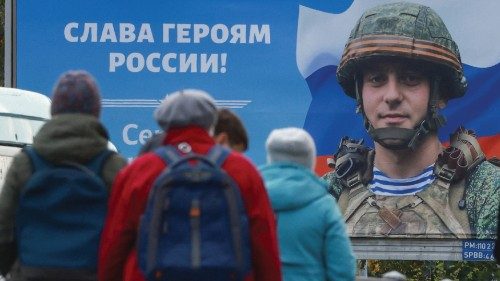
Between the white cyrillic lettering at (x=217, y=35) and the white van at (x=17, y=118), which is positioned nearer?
the white cyrillic lettering at (x=217, y=35)

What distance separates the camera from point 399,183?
12164 millimetres

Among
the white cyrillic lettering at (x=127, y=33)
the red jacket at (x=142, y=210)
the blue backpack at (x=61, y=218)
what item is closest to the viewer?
the red jacket at (x=142, y=210)

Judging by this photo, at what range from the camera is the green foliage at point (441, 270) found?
20.3 metres

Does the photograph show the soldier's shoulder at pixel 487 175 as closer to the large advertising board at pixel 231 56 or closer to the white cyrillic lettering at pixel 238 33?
the large advertising board at pixel 231 56

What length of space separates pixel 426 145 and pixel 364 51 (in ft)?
3.03

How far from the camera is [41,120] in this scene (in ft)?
44.9

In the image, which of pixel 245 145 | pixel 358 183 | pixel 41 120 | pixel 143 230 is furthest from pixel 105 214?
pixel 41 120

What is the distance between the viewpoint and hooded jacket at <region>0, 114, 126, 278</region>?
18.1 ft

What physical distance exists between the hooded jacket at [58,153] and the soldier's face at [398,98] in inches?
264

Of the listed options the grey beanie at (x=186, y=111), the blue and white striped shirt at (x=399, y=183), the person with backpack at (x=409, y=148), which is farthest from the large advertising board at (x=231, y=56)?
the grey beanie at (x=186, y=111)

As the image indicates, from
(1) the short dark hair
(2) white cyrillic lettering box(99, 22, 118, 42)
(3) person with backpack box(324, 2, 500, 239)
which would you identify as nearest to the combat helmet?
(3) person with backpack box(324, 2, 500, 239)

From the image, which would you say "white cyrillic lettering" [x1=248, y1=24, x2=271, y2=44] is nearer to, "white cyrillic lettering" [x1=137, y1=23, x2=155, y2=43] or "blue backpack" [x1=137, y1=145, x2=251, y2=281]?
"white cyrillic lettering" [x1=137, y1=23, x2=155, y2=43]

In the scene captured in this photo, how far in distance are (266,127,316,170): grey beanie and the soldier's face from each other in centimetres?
594

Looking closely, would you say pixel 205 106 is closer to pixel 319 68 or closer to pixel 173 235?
pixel 173 235
